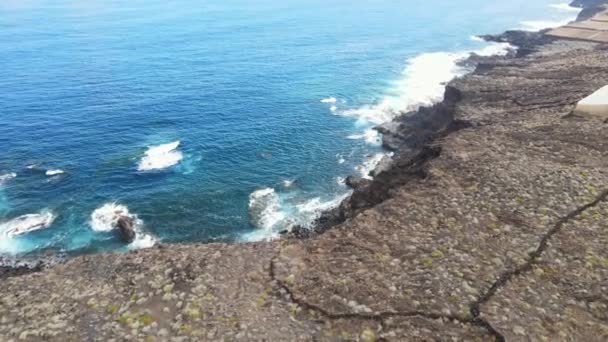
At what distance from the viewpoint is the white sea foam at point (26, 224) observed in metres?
39.8

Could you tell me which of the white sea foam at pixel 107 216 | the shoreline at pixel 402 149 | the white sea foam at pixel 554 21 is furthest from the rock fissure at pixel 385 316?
the white sea foam at pixel 554 21

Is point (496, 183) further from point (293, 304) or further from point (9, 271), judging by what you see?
point (9, 271)

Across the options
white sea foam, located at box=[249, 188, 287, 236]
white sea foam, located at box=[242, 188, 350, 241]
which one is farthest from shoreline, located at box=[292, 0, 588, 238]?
white sea foam, located at box=[249, 188, 287, 236]

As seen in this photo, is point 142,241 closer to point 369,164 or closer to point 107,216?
point 107,216

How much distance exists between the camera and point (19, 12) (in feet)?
488

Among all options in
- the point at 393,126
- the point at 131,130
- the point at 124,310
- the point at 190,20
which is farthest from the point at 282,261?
the point at 190,20

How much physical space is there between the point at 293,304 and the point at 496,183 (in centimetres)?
1016

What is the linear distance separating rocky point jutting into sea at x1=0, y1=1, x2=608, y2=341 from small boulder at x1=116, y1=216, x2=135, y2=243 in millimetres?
23652

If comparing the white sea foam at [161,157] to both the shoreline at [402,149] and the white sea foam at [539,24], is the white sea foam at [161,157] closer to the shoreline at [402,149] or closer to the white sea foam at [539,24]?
the shoreline at [402,149]

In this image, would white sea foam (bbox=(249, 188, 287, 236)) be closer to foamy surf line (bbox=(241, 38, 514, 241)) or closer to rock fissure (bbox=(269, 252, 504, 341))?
foamy surf line (bbox=(241, 38, 514, 241))

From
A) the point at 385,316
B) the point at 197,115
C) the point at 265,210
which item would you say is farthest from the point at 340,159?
the point at 385,316

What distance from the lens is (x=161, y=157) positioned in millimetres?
51406

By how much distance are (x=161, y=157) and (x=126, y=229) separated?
47.6 ft

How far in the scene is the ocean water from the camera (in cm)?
4181
